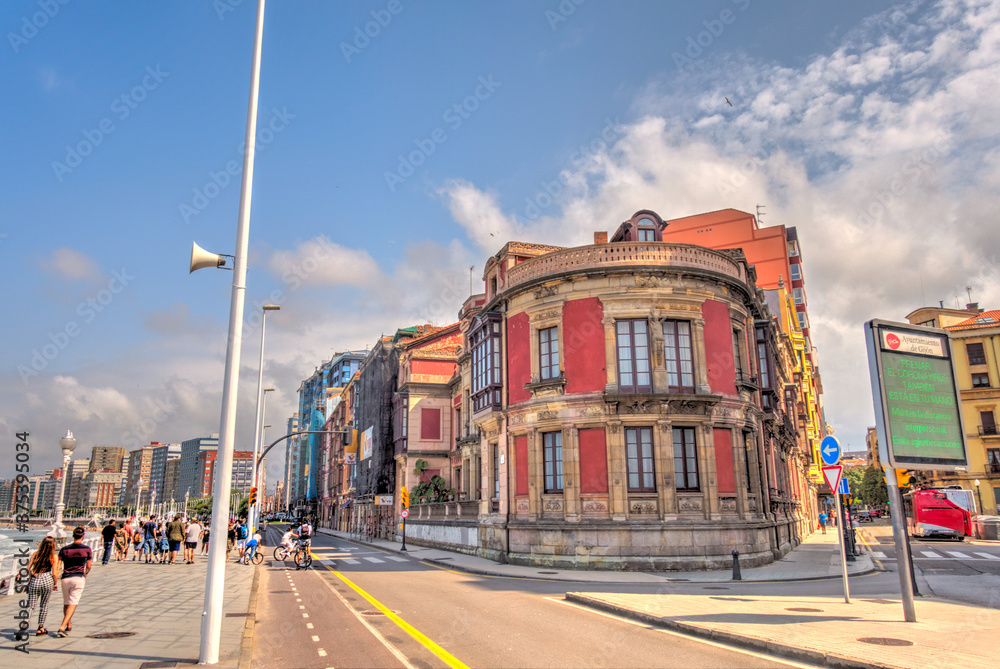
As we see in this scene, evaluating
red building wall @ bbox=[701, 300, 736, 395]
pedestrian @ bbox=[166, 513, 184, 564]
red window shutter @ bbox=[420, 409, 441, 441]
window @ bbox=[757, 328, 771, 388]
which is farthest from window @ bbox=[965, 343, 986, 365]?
pedestrian @ bbox=[166, 513, 184, 564]

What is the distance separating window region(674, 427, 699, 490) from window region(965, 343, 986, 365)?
49295mm

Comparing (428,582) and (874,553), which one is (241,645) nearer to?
(428,582)

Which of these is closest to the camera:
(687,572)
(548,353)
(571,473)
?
(687,572)

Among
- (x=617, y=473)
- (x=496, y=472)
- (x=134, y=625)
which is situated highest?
(x=496, y=472)

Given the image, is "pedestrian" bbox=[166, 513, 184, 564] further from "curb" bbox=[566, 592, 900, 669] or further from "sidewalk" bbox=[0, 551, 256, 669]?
"curb" bbox=[566, 592, 900, 669]

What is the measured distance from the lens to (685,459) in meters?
23.7

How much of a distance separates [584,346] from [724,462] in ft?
22.0

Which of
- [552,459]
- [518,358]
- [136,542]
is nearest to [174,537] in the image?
[136,542]

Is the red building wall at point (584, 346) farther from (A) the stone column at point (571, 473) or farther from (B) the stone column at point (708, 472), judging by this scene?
(B) the stone column at point (708, 472)

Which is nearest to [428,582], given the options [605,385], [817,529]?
[605,385]

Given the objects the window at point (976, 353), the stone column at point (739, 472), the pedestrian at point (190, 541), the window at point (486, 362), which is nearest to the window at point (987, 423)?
the window at point (976, 353)

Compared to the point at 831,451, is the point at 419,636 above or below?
below

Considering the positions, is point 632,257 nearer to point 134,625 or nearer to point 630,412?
point 630,412

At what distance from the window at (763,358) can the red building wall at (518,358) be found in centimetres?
1090
